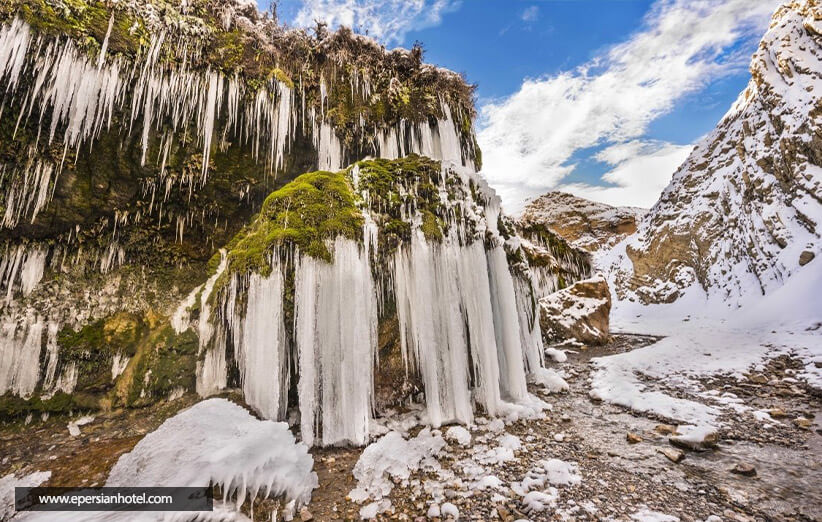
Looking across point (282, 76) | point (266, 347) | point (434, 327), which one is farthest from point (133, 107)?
point (434, 327)

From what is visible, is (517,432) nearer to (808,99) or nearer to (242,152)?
(242,152)

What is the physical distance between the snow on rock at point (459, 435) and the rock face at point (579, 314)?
8961 millimetres

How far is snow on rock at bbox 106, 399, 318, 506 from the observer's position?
2846mm

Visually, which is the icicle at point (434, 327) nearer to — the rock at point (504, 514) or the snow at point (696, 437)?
the rock at point (504, 514)

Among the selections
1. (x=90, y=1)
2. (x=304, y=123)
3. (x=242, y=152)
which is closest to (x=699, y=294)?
(x=304, y=123)

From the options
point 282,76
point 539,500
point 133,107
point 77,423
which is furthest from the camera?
point 282,76

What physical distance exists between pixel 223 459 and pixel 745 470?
5.29 metres

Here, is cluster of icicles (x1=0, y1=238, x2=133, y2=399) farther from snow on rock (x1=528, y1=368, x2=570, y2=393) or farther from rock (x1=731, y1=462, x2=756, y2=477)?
rock (x1=731, y1=462, x2=756, y2=477)

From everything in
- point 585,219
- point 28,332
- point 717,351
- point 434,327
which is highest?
point 585,219

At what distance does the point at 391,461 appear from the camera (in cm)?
364

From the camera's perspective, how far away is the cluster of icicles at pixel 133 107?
512 cm

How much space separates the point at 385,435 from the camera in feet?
13.7

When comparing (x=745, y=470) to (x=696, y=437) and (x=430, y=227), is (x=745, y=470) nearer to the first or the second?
(x=696, y=437)

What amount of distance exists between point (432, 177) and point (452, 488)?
4812 millimetres
